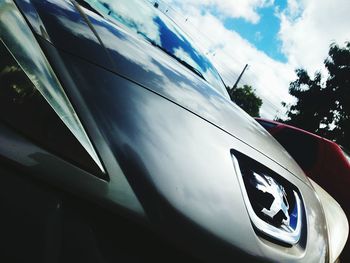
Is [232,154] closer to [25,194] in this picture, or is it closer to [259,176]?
[259,176]

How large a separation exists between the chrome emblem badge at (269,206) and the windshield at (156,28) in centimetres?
129

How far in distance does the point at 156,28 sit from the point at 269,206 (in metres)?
1.76

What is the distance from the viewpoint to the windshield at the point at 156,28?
2.02m

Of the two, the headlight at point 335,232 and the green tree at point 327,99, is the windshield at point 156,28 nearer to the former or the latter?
the headlight at point 335,232

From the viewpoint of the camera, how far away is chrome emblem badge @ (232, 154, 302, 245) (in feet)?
3.12

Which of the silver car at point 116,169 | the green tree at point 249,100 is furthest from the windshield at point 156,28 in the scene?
the green tree at point 249,100

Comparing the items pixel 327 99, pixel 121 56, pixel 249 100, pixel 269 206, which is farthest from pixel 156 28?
pixel 249 100

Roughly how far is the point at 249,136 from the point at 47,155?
99 cm

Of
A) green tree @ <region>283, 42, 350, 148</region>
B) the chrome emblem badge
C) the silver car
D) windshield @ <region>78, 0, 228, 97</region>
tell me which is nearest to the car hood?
the silver car

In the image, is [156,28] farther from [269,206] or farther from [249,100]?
[249,100]

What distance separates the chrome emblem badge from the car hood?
0.73ft

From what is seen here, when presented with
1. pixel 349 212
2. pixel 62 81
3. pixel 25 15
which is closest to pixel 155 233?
pixel 62 81

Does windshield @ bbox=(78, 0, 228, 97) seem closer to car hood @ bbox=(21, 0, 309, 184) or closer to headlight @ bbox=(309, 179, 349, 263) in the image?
car hood @ bbox=(21, 0, 309, 184)

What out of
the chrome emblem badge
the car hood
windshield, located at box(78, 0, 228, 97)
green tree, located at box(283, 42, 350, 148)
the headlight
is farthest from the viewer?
green tree, located at box(283, 42, 350, 148)
